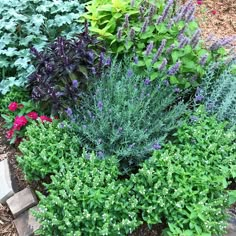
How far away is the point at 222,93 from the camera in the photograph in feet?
10.6

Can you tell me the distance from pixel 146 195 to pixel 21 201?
3.05 ft

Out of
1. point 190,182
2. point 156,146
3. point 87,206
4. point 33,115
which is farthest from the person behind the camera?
point 33,115

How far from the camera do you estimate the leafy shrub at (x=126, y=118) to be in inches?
111

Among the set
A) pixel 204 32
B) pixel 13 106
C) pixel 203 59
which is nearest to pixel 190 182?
pixel 203 59

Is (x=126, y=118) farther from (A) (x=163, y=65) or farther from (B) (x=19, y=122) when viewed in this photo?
(B) (x=19, y=122)

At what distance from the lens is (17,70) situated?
11.9ft

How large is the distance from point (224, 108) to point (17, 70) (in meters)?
1.86

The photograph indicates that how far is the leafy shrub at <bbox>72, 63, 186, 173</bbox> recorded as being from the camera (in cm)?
282

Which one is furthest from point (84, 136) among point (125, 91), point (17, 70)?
point (17, 70)

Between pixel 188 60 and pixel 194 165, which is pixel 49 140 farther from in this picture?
pixel 188 60

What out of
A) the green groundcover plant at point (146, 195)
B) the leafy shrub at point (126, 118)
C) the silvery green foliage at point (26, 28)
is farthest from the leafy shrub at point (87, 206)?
the silvery green foliage at point (26, 28)

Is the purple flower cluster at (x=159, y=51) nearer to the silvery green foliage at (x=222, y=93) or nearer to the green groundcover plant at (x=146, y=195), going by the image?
the silvery green foliage at (x=222, y=93)

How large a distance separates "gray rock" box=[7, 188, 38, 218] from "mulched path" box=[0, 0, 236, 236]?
0.08 metres

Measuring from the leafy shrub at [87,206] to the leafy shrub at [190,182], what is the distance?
4.8 inches
